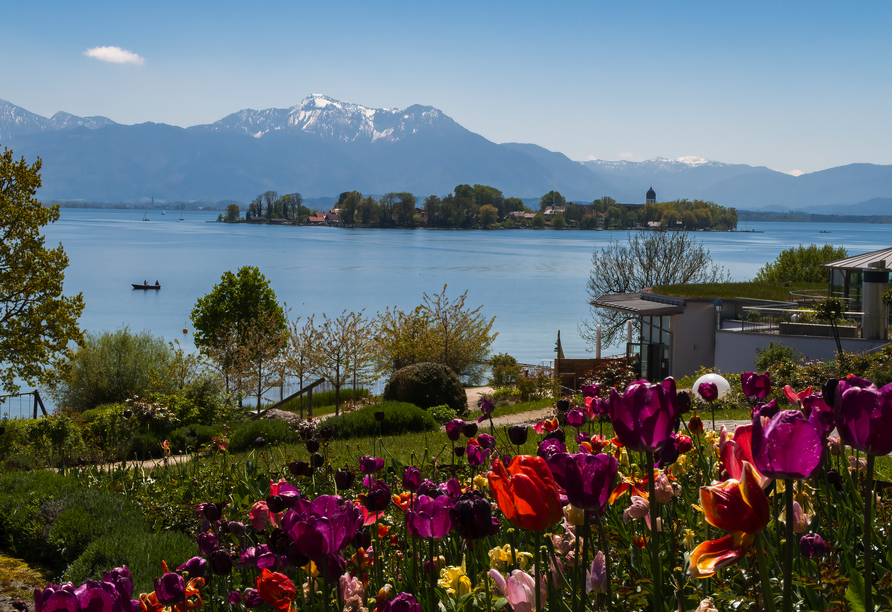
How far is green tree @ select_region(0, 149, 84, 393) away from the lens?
16.1 m

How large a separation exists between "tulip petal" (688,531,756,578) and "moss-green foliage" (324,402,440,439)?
10885mm

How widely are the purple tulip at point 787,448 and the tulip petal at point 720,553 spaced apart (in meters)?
0.11

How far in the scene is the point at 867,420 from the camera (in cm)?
112

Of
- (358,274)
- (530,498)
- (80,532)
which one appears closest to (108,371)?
(80,532)

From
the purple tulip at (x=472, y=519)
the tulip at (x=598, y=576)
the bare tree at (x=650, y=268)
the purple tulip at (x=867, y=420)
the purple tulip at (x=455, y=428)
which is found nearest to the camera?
the purple tulip at (x=867, y=420)

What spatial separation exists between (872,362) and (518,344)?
122ft

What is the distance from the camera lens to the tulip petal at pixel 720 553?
102 cm

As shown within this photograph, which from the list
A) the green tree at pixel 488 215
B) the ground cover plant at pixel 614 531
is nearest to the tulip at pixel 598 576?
the ground cover plant at pixel 614 531

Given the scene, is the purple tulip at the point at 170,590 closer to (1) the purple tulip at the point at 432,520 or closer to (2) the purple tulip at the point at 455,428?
(1) the purple tulip at the point at 432,520

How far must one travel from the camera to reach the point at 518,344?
5106 centimetres

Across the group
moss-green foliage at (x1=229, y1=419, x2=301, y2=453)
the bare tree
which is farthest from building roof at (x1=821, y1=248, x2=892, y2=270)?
moss-green foliage at (x1=229, y1=419, x2=301, y2=453)

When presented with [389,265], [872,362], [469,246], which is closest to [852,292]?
[872,362]

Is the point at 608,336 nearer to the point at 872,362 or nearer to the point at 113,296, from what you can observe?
the point at 872,362

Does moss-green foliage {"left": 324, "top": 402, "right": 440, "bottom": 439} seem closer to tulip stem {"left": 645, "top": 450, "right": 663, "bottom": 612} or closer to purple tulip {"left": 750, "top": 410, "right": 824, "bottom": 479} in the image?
tulip stem {"left": 645, "top": 450, "right": 663, "bottom": 612}
